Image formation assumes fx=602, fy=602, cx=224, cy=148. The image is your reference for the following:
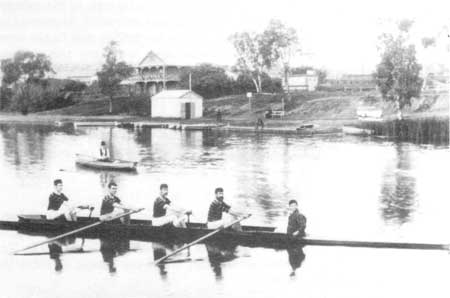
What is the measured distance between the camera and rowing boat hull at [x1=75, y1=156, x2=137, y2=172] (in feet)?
71.3

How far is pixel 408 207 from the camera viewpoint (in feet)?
51.5

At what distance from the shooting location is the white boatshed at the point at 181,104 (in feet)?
147

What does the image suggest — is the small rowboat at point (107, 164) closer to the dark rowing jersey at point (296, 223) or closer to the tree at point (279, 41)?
the dark rowing jersey at point (296, 223)

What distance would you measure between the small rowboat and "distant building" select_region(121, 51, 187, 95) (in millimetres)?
25254

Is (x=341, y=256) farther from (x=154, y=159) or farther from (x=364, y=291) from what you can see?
(x=154, y=159)

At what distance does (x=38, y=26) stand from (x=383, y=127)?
2159cm

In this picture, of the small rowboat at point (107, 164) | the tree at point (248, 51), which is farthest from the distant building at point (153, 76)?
the small rowboat at point (107, 164)

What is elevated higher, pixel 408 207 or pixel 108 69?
pixel 108 69

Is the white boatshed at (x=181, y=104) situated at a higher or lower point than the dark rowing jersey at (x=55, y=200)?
higher

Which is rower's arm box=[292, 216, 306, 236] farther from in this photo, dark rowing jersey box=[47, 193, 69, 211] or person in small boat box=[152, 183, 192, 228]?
dark rowing jersey box=[47, 193, 69, 211]

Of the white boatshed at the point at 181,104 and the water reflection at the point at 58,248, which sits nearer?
the water reflection at the point at 58,248

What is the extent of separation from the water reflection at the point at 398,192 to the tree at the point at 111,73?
31.5 metres

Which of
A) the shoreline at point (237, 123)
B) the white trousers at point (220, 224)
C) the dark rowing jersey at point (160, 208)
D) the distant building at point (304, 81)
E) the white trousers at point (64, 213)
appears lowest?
the white trousers at point (220, 224)

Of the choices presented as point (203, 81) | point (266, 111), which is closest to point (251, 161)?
point (266, 111)
